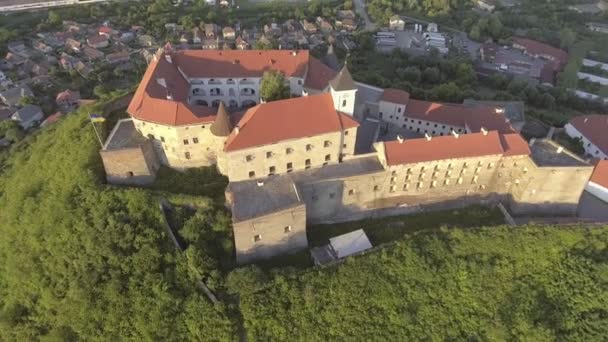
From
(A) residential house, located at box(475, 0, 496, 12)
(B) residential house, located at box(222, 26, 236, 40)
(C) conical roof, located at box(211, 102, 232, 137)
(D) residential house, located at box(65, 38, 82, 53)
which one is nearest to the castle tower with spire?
(C) conical roof, located at box(211, 102, 232, 137)

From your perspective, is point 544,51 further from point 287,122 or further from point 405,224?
point 287,122

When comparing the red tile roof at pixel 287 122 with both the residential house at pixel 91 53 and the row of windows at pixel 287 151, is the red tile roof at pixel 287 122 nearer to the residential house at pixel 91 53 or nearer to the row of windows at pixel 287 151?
the row of windows at pixel 287 151

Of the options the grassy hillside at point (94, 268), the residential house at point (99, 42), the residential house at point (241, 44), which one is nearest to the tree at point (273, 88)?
the grassy hillside at point (94, 268)

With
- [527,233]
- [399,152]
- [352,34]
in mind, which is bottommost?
[352,34]

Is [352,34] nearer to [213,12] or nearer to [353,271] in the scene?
[213,12]

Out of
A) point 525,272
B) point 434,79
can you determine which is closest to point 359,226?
point 525,272

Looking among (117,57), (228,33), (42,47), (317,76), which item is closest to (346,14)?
(228,33)

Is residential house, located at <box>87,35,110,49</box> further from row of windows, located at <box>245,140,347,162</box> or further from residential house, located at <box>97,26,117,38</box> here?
row of windows, located at <box>245,140,347,162</box>

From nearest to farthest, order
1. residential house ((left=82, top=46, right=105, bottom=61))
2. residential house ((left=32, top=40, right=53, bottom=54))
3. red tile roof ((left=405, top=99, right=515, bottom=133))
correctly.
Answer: red tile roof ((left=405, top=99, right=515, bottom=133)) → residential house ((left=82, top=46, right=105, bottom=61)) → residential house ((left=32, top=40, right=53, bottom=54))
